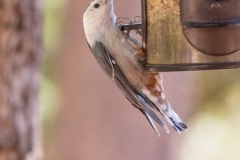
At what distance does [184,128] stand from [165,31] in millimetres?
576

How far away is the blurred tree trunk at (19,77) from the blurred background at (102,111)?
67.8 inches

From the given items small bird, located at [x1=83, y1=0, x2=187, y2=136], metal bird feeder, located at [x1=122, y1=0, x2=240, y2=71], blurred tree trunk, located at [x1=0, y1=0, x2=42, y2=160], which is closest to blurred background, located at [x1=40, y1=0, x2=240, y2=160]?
blurred tree trunk, located at [x1=0, y1=0, x2=42, y2=160]

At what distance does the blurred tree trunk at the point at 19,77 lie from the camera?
6.39 metres

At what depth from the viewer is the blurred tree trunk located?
21.0 feet

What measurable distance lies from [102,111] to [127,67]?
3710 millimetres

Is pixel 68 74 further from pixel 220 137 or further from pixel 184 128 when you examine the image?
pixel 184 128

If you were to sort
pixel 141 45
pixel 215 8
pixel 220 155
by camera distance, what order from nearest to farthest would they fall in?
pixel 215 8
pixel 141 45
pixel 220 155

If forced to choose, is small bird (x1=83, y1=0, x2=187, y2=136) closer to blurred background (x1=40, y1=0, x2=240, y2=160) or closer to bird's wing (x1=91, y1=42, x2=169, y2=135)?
bird's wing (x1=91, y1=42, x2=169, y2=135)

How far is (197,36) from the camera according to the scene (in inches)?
175

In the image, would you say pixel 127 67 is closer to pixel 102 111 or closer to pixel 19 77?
pixel 19 77

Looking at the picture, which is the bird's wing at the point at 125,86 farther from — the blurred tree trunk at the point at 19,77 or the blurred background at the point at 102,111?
the blurred background at the point at 102,111

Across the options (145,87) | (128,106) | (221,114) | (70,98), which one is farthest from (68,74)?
(145,87)

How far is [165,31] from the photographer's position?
4562 mm

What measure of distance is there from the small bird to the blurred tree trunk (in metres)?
1.72
